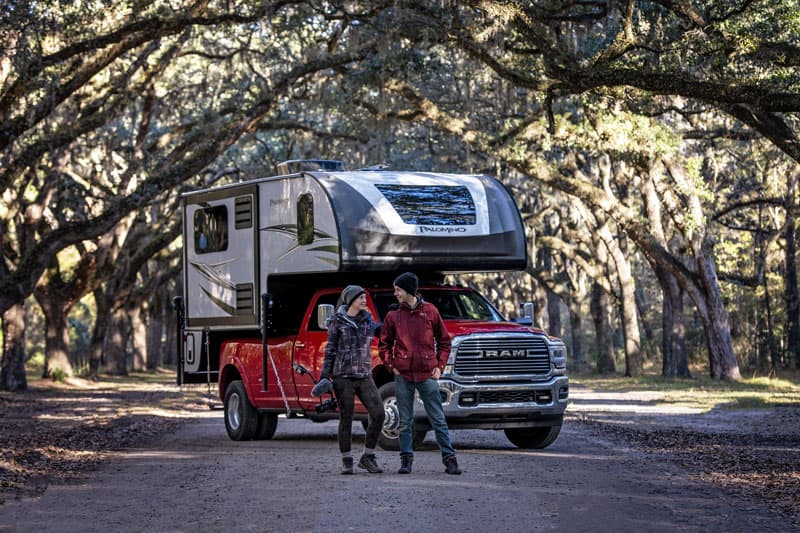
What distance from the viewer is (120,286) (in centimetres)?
4516

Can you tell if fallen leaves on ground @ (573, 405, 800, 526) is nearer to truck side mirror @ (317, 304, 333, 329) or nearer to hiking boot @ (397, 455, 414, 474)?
hiking boot @ (397, 455, 414, 474)

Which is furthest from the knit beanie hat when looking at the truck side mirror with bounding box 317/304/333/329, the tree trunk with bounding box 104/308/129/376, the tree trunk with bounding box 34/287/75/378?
the tree trunk with bounding box 104/308/129/376

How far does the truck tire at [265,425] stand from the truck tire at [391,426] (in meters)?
3.13

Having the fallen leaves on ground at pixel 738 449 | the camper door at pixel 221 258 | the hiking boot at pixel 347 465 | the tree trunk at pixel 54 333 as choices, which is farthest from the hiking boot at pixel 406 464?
the tree trunk at pixel 54 333

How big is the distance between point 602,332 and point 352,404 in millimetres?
36366

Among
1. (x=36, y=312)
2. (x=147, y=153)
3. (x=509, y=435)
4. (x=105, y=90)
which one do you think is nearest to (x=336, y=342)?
(x=509, y=435)

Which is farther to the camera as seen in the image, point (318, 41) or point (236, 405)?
point (318, 41)

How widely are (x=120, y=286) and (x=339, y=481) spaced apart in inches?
1331

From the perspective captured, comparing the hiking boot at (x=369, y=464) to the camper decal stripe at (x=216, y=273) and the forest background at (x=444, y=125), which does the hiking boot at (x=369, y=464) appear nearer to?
the camper decal stripe at (x=216, y=273)

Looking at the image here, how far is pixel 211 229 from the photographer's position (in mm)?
19641

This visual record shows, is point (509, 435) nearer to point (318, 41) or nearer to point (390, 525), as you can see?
point (390, 525)

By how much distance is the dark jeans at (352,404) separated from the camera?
13.3 metres

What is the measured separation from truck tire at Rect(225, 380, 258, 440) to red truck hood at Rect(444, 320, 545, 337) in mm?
3779

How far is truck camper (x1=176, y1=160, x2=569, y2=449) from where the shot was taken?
1558 centimetres
